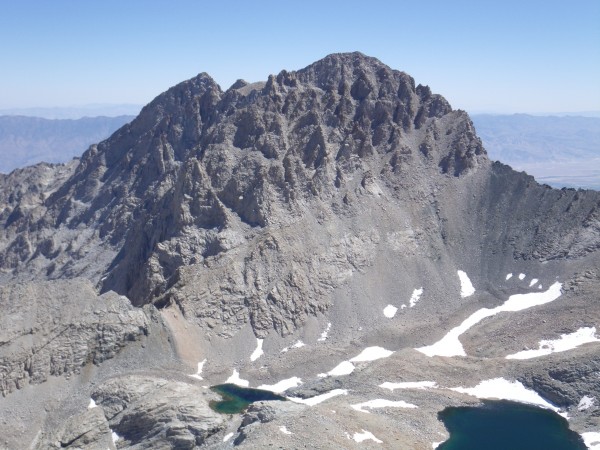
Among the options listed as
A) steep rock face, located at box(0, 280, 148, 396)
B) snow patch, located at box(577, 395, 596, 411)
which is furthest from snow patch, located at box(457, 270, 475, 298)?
steep rock face, located at box(0, 280, 148, 396)

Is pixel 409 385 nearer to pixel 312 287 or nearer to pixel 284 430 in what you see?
pixel 312 287

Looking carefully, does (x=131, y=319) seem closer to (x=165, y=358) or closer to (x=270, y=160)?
(x=165, y=358)

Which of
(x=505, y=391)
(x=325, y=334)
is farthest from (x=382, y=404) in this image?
(x=325, y=334)

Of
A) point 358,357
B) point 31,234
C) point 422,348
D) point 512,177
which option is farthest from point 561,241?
point 31,234

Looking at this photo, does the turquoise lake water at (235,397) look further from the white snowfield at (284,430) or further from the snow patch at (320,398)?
the white snowfield at (284,430)

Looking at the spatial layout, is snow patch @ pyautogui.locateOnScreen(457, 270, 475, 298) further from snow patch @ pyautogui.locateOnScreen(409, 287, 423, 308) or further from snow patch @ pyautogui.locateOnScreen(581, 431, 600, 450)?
snow patch @ pyautogui.locateOnScreen(581, 431, 600, 450)

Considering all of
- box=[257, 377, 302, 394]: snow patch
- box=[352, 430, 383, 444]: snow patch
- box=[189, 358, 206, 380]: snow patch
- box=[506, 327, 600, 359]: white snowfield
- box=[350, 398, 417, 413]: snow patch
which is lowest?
box=[257, 377, 302, 394]: snow patch
